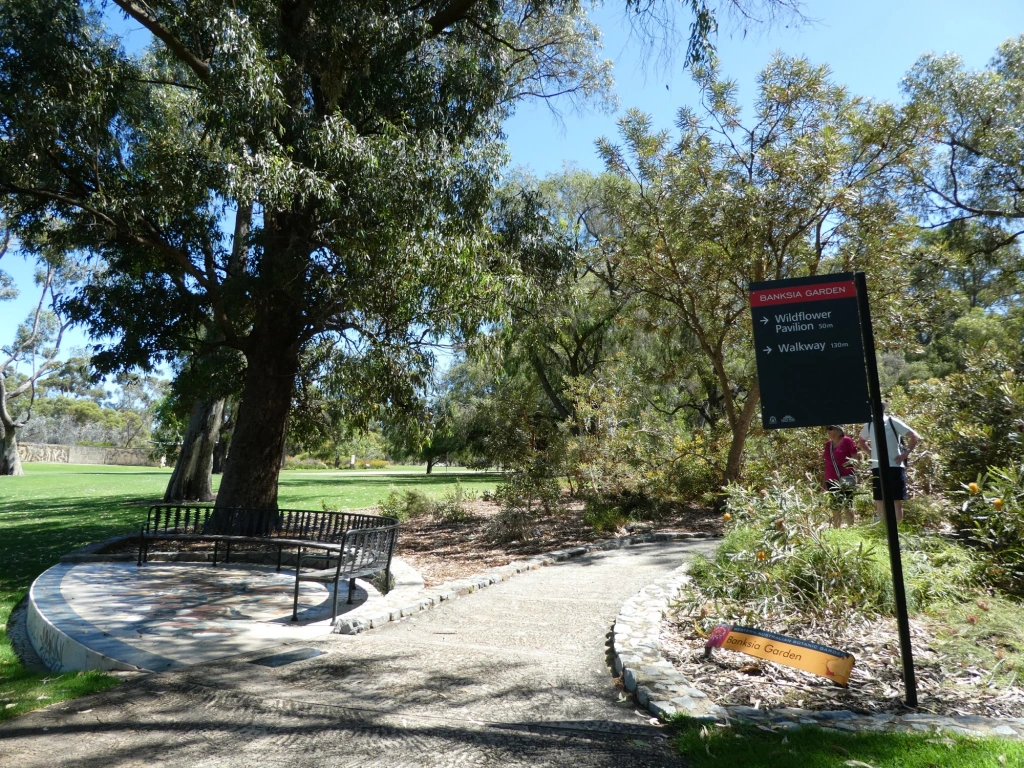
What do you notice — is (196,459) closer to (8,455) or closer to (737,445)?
(737,445)

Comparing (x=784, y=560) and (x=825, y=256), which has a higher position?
(x=825, y=256)

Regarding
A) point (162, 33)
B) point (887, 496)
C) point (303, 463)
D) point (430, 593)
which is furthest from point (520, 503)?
point (303, 463)

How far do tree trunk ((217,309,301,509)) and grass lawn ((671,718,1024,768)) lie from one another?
8419 millimetres

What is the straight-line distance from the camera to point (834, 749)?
10.2 feet

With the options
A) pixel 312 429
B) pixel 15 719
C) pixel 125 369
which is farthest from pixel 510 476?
pixel 15 719

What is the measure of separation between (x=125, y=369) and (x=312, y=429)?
3.58 metres

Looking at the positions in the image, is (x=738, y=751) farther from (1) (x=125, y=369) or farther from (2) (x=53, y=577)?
(1) (x=125, y=369)

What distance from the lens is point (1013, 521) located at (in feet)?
17.3

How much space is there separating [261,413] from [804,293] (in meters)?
8.44

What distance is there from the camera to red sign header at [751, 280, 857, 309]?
4.09 meters

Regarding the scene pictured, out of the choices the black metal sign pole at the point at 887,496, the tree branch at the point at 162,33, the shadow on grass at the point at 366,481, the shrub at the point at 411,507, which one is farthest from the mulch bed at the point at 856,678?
the shadow on grass at the point at 366,481

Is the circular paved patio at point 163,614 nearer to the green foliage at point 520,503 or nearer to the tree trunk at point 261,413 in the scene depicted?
the tree trunk at point 261,413

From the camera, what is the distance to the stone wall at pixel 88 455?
6706cm

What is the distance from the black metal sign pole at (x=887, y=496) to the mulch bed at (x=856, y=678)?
0.57 ft
